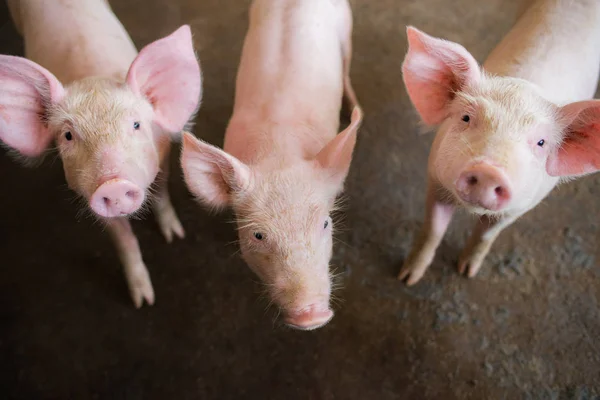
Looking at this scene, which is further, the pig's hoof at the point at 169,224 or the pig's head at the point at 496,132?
the pig's hoof at the point at 169,224

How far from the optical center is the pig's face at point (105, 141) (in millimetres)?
1519

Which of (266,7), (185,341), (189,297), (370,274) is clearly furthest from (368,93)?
(185,341)

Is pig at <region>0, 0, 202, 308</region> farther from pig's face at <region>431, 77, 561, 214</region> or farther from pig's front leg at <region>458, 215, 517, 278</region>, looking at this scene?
pig's front leg at <region>458, 215, 517, 278</region>

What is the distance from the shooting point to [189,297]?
7.68 ft

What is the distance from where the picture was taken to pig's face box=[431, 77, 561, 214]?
52.1 inches

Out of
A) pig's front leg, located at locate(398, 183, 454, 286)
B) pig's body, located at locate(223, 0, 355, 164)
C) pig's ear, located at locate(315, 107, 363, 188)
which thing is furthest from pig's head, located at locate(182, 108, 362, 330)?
pig's front leg, located at locate(398, 183, 454, 286)

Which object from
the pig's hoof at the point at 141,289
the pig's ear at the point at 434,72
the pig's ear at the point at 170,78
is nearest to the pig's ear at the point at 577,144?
the pig's ear at the point at 434,72

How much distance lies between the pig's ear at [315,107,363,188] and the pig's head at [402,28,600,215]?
311 mm

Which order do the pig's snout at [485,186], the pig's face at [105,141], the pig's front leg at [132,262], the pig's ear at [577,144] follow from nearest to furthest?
the pig's snout at [485,186]
the pig's ear at [577,144]
the pig's face at [105,141]
the pig's front leg at [132,262]

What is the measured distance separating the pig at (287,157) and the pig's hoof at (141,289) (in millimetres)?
763

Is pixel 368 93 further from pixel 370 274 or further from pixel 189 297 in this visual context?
pixel 189 297

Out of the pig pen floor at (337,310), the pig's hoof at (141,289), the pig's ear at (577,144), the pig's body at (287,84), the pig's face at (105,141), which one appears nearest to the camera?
the pig's ear at (577,144)

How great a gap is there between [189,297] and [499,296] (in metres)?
1.58

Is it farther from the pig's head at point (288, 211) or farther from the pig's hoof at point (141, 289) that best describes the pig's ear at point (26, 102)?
the pig's hoof at point (141, 289)
